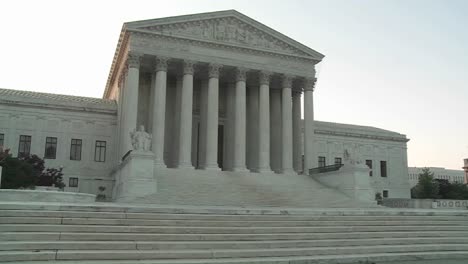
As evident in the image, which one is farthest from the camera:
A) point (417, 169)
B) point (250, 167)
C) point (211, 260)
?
point (417, 169)

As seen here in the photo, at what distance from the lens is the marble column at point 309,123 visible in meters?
47.4

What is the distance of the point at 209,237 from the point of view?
16.3 meters

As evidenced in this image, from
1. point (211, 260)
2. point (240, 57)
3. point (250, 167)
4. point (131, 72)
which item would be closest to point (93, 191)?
point (131, 72)

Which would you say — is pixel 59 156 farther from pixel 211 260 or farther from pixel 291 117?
pixel 211 260

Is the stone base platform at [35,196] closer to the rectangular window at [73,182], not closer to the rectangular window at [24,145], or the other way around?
the rectangular window at [73,182]

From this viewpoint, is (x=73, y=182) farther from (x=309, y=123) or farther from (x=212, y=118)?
(x=309, y=123)

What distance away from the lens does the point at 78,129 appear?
4759cm

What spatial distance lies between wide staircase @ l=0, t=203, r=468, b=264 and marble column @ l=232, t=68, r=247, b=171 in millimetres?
22763

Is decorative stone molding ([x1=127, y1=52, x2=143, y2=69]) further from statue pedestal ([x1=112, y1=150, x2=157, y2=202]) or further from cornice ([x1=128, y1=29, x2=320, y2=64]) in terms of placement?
statue pedestal ([x1=112, y1=150, x2=157, y2=202])

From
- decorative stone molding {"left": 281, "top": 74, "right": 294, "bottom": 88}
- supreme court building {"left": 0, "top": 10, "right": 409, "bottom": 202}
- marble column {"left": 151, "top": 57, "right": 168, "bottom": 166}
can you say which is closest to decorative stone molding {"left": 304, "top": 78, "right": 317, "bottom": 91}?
supreme court building {"left": 0, "top": 10, "right": 409, "bottom": 202}

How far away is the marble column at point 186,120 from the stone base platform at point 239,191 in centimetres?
259

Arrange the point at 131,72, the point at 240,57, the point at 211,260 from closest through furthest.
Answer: the point at 211,260
the point at 131,72
the point at 240,57

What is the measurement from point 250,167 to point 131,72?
15764mm

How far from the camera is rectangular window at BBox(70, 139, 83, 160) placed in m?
46.8
